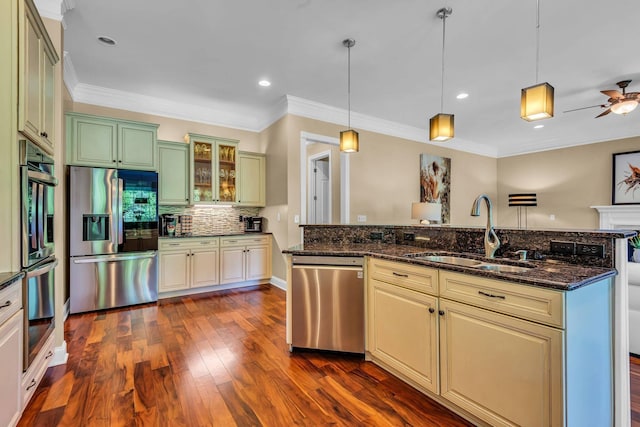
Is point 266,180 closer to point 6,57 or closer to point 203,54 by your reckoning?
point 203,54

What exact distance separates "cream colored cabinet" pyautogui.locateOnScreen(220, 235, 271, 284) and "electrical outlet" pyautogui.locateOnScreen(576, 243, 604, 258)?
392cm

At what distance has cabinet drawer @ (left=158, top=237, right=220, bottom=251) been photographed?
410 cm

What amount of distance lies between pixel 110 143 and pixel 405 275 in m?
3.84

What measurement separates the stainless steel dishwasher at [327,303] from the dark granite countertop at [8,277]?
65.6 inches

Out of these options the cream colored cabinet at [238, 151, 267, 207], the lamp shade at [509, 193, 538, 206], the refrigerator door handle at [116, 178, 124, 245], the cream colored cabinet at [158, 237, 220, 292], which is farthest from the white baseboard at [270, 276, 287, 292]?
the lamp shade at [509, 193, 538, 206]

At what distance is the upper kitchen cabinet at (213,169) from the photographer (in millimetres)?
4535

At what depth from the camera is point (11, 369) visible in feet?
5.01

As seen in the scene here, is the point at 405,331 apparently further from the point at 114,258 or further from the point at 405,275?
the point at 114,258

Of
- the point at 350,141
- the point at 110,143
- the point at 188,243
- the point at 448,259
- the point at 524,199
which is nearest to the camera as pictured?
the point at 448,259

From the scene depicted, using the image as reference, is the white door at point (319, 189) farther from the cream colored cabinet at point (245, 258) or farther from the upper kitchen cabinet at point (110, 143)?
the upper kitchen cabinet at point (110, 143)

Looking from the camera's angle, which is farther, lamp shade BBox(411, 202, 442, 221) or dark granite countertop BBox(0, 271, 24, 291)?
lamp shade BBox(411, 202, 442, 221)

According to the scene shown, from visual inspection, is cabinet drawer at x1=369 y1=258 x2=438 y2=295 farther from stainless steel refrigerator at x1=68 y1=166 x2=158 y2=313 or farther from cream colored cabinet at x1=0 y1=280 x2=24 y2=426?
stainless steel refrigerator at x1=68 y1=166 x2=158 y2=313

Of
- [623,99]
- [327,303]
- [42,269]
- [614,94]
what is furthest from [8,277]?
[623,99]

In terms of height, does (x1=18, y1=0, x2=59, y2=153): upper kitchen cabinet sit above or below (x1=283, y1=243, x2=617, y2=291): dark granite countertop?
above
